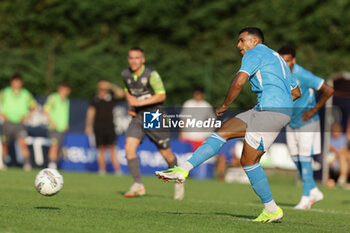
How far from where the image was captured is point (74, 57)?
2319 cm

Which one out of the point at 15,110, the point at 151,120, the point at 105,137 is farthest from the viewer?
the point at 105,137

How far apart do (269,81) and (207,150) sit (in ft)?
3.18

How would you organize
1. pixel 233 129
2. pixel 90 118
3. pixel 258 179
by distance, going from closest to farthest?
pixel 258 179 < pixel 233 129 < pixel 90 118

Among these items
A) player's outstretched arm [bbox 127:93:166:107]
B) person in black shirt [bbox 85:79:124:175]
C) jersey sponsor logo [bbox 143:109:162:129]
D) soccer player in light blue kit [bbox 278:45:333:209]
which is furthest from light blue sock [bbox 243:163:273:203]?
person in black shirt [bbox 85:79:124:175]

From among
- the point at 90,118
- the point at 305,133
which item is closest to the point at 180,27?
the point at 90,118

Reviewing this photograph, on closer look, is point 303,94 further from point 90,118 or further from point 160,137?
point 90,118

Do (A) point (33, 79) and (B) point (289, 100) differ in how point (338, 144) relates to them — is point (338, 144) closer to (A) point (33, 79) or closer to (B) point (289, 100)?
(A) point (33, 79)

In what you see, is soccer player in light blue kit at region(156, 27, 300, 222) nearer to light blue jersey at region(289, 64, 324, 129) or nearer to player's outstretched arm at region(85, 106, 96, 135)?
light blue jersey at region(289, 64, 324, 129)

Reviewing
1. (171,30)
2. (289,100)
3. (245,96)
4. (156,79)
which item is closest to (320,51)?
(171,30)

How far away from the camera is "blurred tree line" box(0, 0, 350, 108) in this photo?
2905cm

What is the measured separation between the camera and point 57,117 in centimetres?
1831

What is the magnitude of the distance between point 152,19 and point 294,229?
2492 centimetres

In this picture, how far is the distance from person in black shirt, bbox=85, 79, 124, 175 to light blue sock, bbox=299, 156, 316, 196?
7.93 meters

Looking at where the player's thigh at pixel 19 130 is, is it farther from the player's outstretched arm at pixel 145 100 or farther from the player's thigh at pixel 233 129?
the player's thigh at pixel 233 129
